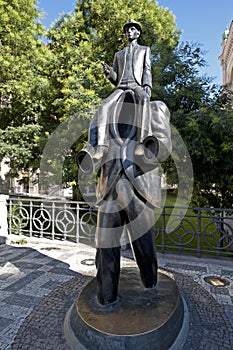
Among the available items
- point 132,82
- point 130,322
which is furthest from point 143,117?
point 130,322

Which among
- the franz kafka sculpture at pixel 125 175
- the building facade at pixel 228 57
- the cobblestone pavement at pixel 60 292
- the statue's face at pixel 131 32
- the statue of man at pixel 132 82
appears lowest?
the cobblestone pavement at pixel 60 292

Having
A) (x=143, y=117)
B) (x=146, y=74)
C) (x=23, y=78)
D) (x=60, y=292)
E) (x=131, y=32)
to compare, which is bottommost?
(x=60, y=292)

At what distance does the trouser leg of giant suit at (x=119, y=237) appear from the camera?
106 inches

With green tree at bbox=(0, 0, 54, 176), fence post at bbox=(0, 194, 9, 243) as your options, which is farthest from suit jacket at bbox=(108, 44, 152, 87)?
green tree at bbox=(0, 0, 54, 176)

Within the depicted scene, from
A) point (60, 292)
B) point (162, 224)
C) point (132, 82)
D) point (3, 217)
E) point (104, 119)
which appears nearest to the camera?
point (104, 119)

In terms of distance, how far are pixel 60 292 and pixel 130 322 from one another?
5.82ft

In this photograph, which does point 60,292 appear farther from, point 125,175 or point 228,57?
point 228,57

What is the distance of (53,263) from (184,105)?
591cm

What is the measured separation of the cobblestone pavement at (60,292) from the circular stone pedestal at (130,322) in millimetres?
204

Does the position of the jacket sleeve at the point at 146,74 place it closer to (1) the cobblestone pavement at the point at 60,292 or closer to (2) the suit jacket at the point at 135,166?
(2) the suit jacket at the point at 135,166

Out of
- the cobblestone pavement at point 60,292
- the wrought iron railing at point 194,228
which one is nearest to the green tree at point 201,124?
the wrought iron railing at point 194,228

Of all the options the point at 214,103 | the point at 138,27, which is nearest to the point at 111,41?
the point at 214,103

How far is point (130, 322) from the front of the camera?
7.91ft

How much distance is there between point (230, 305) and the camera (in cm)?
351
